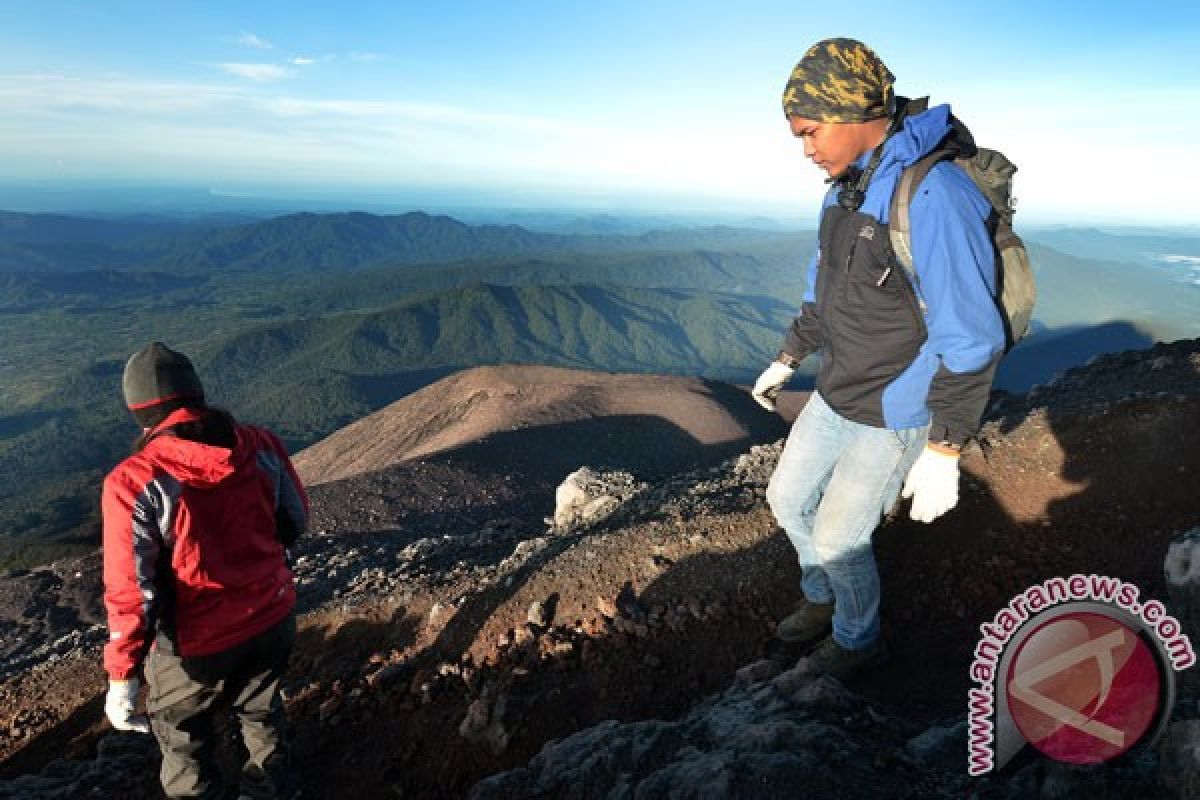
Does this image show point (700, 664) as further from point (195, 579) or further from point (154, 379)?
point (154, 379)

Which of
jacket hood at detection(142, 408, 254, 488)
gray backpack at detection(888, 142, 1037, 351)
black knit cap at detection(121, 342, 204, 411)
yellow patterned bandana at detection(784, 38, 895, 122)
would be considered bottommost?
jacket hood at detection(142, 408, 254, 488)

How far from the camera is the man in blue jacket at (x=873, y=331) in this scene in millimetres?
2656

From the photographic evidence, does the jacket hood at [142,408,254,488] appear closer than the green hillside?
Yes

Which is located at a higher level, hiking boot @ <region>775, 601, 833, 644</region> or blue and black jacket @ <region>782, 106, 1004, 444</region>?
blue and black jacket @ <region>782, 106, 1004, 444</region>

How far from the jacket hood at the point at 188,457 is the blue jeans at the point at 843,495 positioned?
10.3 feet

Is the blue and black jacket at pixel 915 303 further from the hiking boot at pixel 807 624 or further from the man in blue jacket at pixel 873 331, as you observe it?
the hiking boot at pixel 807 624

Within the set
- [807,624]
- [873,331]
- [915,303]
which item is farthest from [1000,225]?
[807,624]

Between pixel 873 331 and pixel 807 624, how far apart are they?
2.24 metres

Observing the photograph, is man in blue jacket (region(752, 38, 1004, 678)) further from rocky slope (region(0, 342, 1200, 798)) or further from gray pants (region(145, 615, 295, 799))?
gray pants (region(145, 615, 295, 799))

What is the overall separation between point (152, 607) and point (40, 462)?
130 m

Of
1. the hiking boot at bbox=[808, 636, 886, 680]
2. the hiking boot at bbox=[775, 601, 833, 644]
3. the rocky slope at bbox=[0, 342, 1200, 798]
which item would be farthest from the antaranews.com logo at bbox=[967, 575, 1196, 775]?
the hiking boot at bbox=[775, 601, 833, 644]

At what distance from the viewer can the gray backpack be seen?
2.73 metres

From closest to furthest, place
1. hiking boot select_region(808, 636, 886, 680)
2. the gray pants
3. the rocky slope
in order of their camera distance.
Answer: the rocky slope, the gray pants, hiking boot select_region(808, 636, 886, 680)

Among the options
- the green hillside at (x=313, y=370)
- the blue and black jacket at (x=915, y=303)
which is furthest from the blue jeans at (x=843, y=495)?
the green hillside at (x=313, y=370)
